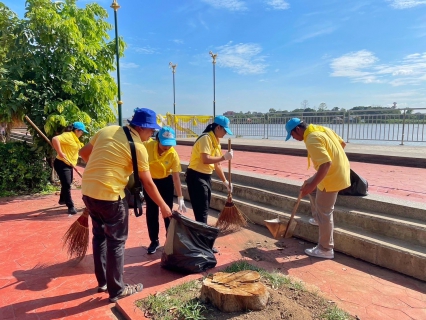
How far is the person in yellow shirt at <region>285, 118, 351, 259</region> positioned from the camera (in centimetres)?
323

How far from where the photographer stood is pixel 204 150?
362cm

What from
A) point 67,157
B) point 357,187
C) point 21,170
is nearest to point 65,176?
point 67,157

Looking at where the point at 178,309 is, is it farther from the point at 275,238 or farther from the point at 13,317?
the point at 275,238

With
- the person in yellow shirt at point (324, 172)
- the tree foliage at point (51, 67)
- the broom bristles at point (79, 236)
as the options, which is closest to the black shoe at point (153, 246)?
the broom bristles at point (79, 236)

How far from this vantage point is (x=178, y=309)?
2459 millimetres

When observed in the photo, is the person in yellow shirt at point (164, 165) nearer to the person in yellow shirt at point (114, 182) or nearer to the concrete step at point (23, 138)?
the person in yellow shirt at point (114, 182)

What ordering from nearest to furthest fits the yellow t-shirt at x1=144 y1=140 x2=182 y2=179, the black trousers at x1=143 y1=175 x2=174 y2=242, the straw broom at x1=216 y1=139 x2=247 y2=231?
the yellow t-shirt at x1=144 y1=140 x2=182 y2=179 < the black trousers at x1=143 y1=175 x2=174 y2=242 < the straw broom at x1=216 y1=139 x2=247 y2=231

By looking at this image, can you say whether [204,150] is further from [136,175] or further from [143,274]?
[143,274]

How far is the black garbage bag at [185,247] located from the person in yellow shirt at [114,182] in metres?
0.31

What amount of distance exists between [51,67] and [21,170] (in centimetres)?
249

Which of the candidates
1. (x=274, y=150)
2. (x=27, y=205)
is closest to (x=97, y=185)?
(x=27, y=205)

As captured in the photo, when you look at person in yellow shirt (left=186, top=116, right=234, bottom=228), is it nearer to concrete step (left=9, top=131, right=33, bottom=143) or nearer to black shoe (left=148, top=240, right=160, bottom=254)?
black shoe (left=148, top=240, right=160, bottom=254)

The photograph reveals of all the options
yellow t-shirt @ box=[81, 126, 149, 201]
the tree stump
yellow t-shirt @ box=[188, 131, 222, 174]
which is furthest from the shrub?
the tree stump

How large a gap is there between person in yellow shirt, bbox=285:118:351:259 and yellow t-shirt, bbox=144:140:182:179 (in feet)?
4.63
